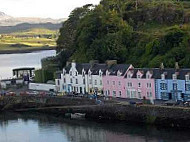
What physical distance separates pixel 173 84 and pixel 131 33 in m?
17.3

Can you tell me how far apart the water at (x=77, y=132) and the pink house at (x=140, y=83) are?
459cm

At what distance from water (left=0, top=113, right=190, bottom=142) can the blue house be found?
4565mm

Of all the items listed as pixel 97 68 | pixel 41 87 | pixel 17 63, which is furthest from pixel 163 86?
pixel 17 63

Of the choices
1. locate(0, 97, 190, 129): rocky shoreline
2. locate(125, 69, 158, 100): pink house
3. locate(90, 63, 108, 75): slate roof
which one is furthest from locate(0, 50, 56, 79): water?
locate(125, 69, 158, 100): pink house

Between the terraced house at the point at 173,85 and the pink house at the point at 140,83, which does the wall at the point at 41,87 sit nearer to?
the pink house at the point at 140,83

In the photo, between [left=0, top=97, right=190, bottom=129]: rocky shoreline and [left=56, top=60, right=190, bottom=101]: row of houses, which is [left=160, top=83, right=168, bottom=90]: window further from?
[left=0, top=97, right=190, bottom=129]: rocky shoreline

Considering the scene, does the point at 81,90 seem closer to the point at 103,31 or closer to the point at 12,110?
the point at 12,110

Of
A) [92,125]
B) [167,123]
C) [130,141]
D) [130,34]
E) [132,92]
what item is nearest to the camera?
[130,141]

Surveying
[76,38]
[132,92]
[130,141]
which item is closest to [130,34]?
[76,38]

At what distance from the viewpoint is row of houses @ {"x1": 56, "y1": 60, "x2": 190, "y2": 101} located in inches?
1559

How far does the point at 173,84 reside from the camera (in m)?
39.7

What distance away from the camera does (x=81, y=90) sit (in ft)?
158

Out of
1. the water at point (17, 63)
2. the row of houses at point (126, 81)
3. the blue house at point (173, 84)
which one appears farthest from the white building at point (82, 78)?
the water at point (17, 63)

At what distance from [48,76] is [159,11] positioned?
1568cm
